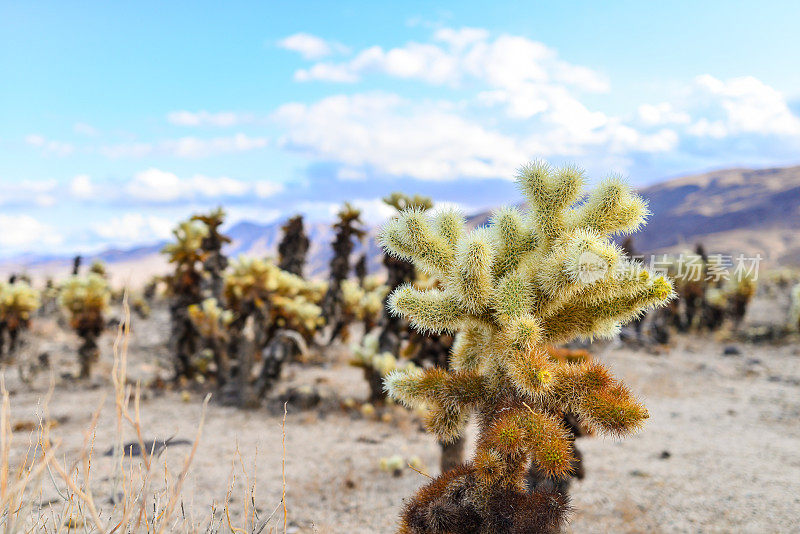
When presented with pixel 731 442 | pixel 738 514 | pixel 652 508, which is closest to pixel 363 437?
pixel 652 508

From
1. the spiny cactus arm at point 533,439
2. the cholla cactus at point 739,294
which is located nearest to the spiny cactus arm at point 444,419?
the spiny cactus arm at point 533,439

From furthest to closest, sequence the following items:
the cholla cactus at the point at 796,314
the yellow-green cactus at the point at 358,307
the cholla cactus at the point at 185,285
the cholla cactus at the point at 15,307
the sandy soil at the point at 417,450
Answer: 1. the cholla cactus at the point at 796,314
2. the yellow-green cactus at the point at 358,307
3. the cholla cactus at the point at 15,307
4. the cholla cactus at the point at 185,285
5. the sandy soil at the point at 417,450

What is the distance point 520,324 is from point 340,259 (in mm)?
9140

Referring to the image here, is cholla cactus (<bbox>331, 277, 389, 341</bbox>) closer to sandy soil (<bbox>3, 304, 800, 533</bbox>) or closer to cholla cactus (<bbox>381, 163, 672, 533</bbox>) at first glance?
sandy soil (<bbox>3, 304, 800, 533</bbox>)

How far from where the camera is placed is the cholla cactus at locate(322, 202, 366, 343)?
10.3m

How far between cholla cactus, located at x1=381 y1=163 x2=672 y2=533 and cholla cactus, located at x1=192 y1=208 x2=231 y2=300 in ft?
23.7

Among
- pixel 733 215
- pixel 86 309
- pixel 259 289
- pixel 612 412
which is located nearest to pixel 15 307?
pixel 86 309

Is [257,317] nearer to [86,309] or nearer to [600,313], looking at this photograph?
[86,309]

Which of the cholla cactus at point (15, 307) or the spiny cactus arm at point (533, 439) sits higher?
the spiny cactus arm at point (533, 439)

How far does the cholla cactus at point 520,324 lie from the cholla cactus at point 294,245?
10420mm

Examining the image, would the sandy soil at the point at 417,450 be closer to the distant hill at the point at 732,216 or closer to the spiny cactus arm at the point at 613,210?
the spiny cactus arm at the point at 613,210

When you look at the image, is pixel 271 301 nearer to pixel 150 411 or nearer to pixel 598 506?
pixel 150 411

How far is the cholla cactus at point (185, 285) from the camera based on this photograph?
8961 mm

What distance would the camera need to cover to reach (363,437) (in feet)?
21.8
